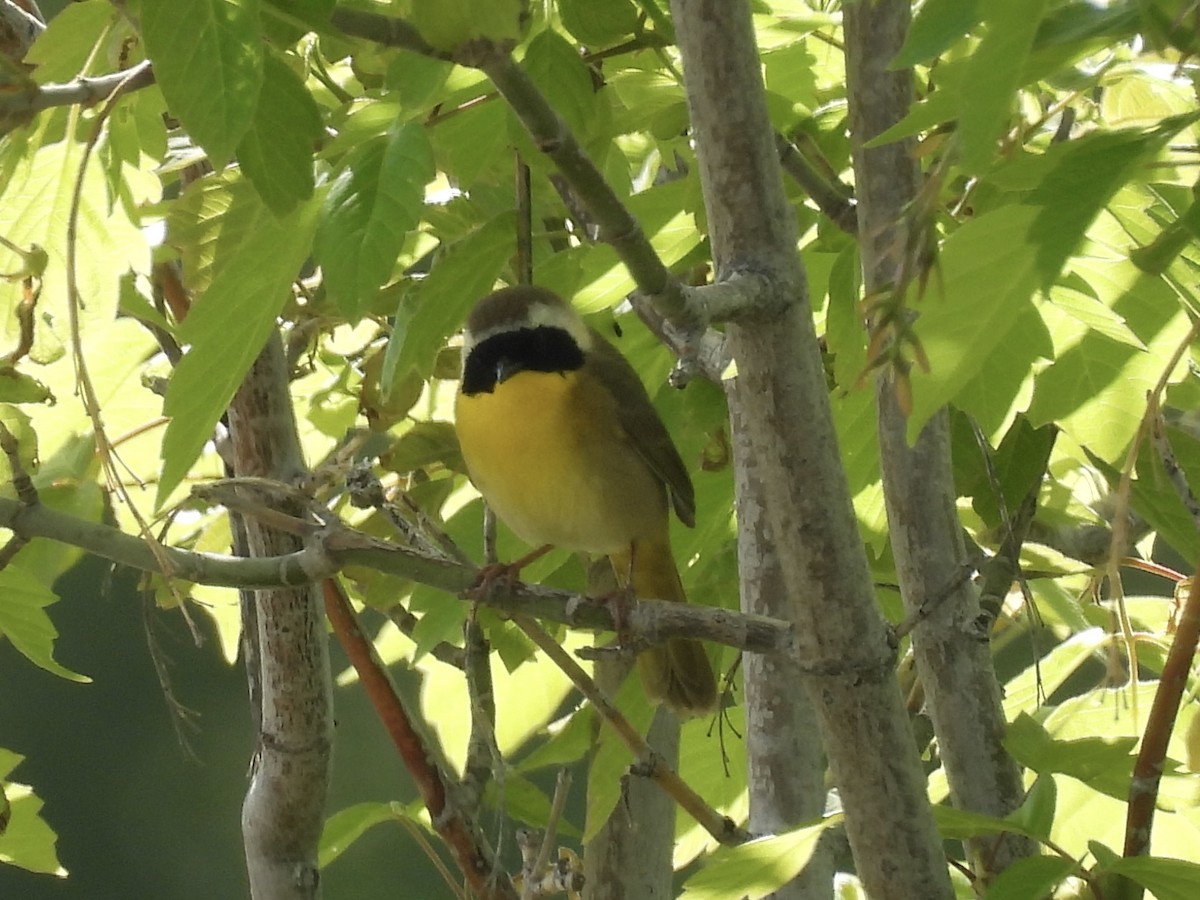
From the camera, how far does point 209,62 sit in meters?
0.83

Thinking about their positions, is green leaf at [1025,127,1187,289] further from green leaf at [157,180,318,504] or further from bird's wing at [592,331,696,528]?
bird's wing at [592,331,696,528]

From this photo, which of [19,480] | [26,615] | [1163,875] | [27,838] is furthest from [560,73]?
[27,838]

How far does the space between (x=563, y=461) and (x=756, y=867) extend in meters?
1.12

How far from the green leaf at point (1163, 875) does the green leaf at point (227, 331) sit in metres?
0.68

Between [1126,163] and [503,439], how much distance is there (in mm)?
1346

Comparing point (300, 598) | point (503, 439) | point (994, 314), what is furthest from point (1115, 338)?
point (503, 439)

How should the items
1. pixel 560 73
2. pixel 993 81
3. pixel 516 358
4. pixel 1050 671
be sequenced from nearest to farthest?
pixel 993 81
pixel 560 73
pixel 1050 671
pixel 516 358

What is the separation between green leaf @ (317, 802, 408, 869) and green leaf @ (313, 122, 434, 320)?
0.77m

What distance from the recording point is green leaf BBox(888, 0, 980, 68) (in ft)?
2.18

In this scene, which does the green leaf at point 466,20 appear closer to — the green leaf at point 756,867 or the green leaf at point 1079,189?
the green leaf at point 1079,189

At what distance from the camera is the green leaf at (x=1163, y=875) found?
0.89 m

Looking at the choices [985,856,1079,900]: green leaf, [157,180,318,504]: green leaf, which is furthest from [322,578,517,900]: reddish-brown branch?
[985,856,1079,900]: green leaf

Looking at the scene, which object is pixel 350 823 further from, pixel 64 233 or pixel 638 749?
pixel 64 233

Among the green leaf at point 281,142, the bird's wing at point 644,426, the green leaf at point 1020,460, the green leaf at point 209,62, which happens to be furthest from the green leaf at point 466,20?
the bird's wing at point 644,426
